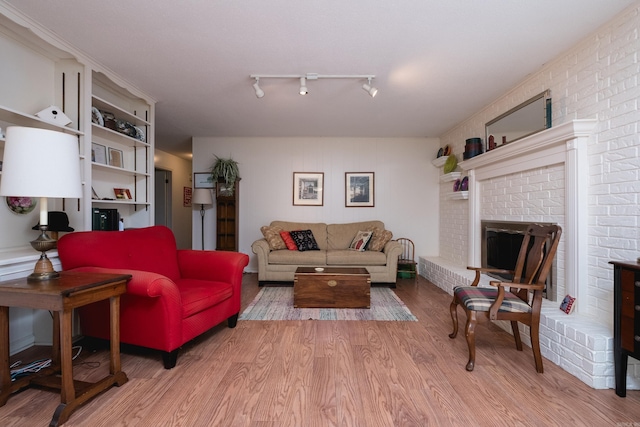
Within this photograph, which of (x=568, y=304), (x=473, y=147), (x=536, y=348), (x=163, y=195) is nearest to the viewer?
(x=536, y=348)

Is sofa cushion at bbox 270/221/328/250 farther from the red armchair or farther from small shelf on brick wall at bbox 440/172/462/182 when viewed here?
the red armchair

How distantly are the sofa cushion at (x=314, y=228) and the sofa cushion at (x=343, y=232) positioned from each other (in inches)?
3.4

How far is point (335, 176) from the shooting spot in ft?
17.1

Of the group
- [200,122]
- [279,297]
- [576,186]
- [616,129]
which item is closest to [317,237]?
A: [279,297]

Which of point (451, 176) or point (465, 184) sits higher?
point (451, 176)

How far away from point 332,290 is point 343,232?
184 centimetres

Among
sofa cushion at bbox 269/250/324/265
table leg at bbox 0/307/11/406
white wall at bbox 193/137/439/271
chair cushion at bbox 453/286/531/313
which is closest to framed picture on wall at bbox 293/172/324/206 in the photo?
white wall at bbox 193/137/439/271

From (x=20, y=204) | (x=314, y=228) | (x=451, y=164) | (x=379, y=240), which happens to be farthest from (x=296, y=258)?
(x=20, y=204)

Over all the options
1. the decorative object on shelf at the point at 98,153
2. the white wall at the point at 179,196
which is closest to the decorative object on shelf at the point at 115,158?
the decorative object on shelf at the point at 98,153

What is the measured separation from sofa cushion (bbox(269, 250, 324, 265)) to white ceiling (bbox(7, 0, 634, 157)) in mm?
1985

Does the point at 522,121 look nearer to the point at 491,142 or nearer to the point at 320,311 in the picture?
the point at 491,142

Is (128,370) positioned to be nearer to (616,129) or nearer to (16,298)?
(16,298)

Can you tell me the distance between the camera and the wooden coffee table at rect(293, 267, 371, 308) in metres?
3.19

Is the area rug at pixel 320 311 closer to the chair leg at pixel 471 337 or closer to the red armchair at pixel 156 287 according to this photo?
the red armchair at pixel 156 287
